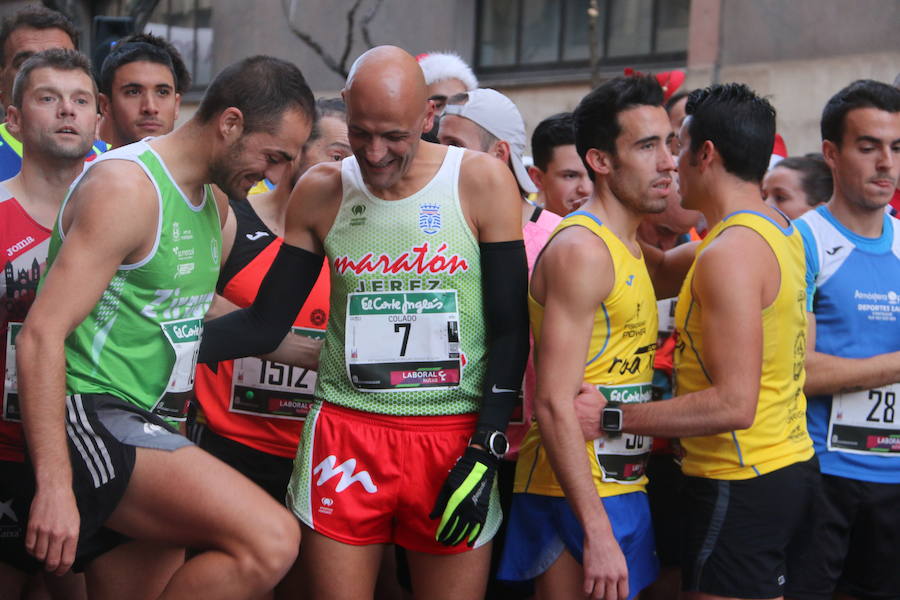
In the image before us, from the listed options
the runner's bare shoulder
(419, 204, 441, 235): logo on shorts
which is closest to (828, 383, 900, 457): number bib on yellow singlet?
(419, 204, 441, 235): logo on shorts

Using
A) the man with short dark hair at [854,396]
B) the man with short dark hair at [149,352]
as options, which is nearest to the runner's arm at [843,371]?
the man with short dark hair at [854,396]

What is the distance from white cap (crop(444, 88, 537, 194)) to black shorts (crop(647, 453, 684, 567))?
1241 mm

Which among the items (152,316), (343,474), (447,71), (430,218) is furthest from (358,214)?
(447,71)

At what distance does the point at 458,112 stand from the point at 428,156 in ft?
3.37

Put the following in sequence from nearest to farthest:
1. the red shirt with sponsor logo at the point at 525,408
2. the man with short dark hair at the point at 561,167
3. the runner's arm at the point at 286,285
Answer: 1. the runner's arm at the point at 286,285
2. the red shirt with sponsor logo at the point at 525,408
3. the man with short dark hair at the point at 561,167

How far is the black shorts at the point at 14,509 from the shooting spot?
3.74 metres

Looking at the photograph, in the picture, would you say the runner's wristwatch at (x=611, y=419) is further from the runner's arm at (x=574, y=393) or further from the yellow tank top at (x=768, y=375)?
the yellow tank top at (x=768, y=375)

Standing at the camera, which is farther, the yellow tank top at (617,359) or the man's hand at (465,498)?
the yellow tank top at (617,359)

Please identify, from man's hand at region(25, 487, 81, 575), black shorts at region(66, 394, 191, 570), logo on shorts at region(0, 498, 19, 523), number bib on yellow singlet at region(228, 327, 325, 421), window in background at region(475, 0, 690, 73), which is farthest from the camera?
window in background at region(475, 0, 690, 73)

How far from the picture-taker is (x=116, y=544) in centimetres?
332

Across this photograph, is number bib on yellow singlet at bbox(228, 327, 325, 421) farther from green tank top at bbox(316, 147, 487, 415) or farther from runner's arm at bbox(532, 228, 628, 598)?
runner's arm at bbox(532, 228, 628, 598)

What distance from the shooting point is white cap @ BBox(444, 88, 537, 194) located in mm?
4168

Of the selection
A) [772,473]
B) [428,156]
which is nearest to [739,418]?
[772,473]

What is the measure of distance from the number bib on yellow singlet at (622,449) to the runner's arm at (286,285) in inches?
39.7
